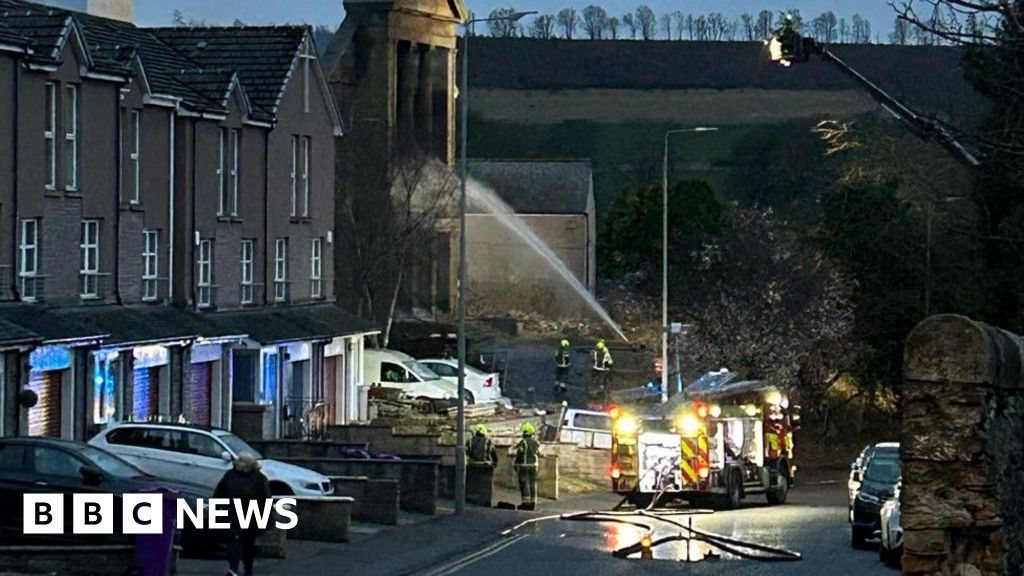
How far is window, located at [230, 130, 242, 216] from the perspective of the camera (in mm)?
51500

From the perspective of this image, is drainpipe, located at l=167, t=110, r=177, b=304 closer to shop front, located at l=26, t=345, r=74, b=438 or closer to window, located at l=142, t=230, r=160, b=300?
window, located at l=142, t=230, r=160, b=300

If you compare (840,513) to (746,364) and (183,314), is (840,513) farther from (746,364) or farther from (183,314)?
(746,364)

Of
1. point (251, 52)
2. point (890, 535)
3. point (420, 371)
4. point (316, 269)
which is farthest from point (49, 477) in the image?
point (420, 371)

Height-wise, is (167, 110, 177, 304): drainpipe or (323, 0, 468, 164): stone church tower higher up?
(323, 0, 468, 164): stone church tower

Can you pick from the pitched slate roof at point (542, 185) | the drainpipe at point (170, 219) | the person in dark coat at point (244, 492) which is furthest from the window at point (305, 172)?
the pitched slate roof at point (542, 185)

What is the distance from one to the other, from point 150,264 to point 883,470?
1909 cm

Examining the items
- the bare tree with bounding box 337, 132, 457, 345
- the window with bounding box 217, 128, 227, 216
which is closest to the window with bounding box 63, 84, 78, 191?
the window with bounding box 217, 128, 227, 216

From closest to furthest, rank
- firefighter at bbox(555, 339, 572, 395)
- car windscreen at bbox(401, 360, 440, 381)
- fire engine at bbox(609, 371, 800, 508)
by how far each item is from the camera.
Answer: fire engine at bbox(609, 371, 800, 508) → car windscreen at bbox(401, 360, 440, 381) → firefighter at bbox(555, 339, 572, 395)

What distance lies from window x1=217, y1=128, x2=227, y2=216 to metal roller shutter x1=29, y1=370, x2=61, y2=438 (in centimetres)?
1191

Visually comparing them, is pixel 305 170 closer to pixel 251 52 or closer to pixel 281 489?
pixel 251 52

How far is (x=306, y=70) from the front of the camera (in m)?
56.2

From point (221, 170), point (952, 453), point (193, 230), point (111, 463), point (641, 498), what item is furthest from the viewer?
point (221, 170)

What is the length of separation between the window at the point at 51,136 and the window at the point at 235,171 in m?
10.7

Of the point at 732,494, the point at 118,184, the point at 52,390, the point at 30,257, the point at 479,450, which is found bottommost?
the point at 732,494
